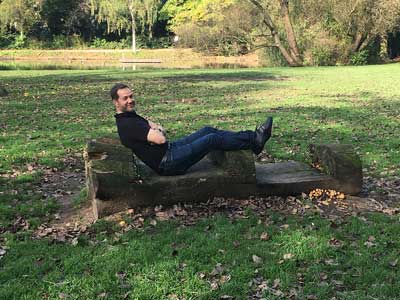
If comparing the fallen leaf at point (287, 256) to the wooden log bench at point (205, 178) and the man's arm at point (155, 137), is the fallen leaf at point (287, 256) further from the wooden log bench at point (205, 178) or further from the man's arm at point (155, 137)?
the man's arm at point (155, 137)

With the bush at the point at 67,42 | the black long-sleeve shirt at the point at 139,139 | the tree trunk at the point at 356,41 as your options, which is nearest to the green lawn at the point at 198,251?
the black long-sleeve shirt at the point at 139,139

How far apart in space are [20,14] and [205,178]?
60730mm

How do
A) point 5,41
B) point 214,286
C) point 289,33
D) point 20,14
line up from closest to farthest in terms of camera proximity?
point 214,286 → point 289,33 → point 20,14 → point 5,41

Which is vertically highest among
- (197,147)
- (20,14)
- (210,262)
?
(20,14)

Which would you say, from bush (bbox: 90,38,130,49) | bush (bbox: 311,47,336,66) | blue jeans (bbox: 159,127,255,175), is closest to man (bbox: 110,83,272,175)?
blue jeans (bbox: 159,127,255,175)

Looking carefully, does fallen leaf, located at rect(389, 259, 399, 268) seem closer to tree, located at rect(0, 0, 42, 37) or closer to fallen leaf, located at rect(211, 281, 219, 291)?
fallen leaf, located at rect(211, 281, 219, 291)

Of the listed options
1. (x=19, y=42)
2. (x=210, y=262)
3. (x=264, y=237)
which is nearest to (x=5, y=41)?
(x=19, y=42)

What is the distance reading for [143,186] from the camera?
6.13m

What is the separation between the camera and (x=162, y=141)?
605cm

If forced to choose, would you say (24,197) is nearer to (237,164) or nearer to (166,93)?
(237,164)

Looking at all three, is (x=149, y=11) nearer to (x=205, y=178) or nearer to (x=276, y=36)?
(x=276, y=36)

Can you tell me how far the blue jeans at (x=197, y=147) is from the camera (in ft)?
20.5

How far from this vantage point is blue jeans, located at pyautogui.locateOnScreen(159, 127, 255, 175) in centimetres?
625

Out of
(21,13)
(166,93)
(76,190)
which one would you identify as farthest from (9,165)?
(21,13)
